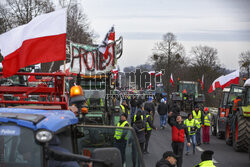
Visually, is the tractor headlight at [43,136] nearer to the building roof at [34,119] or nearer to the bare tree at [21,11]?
the building roof at [34,119]

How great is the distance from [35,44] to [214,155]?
35.5 feet

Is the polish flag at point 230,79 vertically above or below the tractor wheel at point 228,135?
above

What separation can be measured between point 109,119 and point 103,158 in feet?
54.0

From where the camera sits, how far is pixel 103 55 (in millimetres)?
15305

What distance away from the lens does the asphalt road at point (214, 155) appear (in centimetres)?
1364

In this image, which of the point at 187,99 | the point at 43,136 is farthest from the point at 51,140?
the point at 187,99

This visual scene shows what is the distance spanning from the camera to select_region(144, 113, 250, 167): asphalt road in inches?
537

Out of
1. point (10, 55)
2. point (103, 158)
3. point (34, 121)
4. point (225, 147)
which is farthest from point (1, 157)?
point (225, 147)

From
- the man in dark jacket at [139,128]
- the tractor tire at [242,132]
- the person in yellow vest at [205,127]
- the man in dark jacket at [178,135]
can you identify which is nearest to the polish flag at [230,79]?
the person in yellow vest at [205,127]

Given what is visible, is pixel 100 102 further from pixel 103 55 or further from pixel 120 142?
pixel 120 142

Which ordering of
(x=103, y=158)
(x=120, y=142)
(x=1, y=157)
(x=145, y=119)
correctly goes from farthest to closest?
(x=145, y=119) < (x=120, y=142) < (x=1, y=157) < (x=103, y=158)

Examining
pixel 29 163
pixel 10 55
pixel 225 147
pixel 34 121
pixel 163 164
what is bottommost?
pixel 225 147

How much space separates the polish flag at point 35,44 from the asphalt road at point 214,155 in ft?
26.0

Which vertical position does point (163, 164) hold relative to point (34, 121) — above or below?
below
